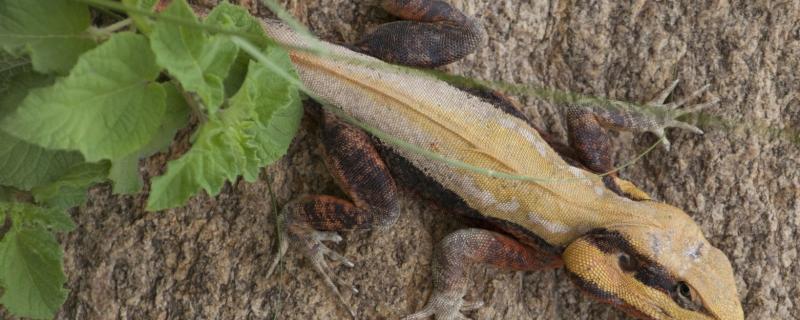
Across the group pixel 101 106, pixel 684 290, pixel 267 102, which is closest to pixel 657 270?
pixel 684 290

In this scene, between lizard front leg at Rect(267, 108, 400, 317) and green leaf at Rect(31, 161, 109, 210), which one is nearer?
green leaf at Rect(31, 161, 109, 210)

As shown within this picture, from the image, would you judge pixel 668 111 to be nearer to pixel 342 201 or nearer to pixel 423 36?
pixel 423 36

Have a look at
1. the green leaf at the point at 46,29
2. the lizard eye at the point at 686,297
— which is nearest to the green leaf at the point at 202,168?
the green leaf at the point at 46,29

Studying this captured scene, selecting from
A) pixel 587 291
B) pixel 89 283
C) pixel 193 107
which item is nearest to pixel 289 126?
pixel 193 107

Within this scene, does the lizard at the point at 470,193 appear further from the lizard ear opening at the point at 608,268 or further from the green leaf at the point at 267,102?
the green leaf at the point at 267,102

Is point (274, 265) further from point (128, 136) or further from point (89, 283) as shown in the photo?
point (128, 136)

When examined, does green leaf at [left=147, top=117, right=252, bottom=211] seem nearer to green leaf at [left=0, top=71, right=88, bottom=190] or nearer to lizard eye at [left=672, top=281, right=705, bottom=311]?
green leaf at [left=0, top=71, right=88, bottom=190]

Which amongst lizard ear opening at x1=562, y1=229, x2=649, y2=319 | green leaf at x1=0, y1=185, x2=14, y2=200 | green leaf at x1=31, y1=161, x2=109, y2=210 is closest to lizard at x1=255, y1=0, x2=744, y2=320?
lizard ear opening at x1=562, y1=229, x2=649, y2=319
